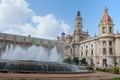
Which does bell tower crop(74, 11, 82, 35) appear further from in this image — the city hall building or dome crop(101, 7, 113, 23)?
dome crop(101, 7, 113, 23)

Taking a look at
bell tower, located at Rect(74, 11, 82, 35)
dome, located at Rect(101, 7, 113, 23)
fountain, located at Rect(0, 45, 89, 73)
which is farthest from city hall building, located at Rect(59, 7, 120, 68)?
fountain, located at Rect(0, 45, 89, 73)

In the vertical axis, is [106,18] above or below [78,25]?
Result: below

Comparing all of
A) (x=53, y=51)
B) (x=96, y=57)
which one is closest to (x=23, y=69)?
(x=53, y=51)

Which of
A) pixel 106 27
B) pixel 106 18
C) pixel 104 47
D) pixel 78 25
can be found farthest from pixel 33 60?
pixel 78 25

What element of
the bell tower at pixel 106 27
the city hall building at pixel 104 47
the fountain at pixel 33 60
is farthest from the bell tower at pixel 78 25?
the fountain at pixel 33 60

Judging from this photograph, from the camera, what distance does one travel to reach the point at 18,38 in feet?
117

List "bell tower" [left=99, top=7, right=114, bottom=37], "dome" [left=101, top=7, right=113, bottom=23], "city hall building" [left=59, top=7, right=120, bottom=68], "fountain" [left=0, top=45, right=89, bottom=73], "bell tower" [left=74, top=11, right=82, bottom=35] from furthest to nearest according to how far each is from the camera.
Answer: "bell tower" [left=74, top=11, right=82, bottom=35]
"dome" [left=101, top=7, right=113, bottom=23]
"bell tower" [left=99, top=7, right=114, bottom=37]
"city hall building" [left=59, top=7, right=120, bottom=68]
"fountain" [left=0, top=45, right=89, bottom=73]

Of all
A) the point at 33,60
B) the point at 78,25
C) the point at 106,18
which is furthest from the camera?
the point at 78,25

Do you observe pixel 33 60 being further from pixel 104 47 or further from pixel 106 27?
pixel 106 27

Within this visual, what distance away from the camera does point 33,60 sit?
26.5m

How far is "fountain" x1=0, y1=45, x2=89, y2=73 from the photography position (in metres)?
17.9

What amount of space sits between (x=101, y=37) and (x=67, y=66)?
2115 inches

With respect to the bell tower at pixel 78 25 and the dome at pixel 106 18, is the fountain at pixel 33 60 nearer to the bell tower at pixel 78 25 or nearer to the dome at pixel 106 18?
the dome at pixel 106 18

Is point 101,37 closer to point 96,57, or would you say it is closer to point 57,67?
point 96,57
